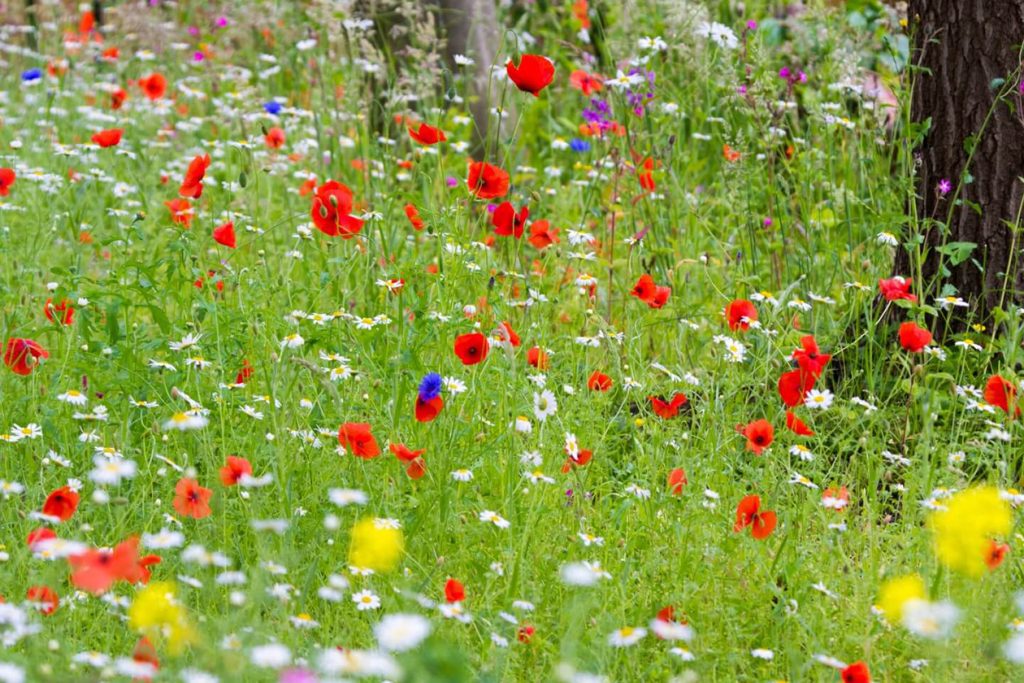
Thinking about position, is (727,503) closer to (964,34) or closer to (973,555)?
(973,555)

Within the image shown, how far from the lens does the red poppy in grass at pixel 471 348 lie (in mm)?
2566

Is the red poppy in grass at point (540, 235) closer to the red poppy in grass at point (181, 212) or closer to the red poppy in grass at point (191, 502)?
the red poppy in grass at point (181, 212)

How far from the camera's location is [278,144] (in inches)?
160

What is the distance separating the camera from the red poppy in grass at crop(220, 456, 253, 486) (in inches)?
87.4

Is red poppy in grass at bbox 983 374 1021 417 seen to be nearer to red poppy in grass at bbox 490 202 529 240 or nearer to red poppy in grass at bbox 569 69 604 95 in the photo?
red poppy in grass at bbox 490 202 529 240

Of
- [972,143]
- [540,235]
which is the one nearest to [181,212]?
[540,235]

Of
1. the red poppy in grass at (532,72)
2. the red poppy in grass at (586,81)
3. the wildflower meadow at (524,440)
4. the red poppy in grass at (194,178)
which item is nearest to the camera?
the wildflower meadow at (524,440)

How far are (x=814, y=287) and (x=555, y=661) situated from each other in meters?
2.13

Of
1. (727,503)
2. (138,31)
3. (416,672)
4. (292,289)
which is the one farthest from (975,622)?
(138,31)

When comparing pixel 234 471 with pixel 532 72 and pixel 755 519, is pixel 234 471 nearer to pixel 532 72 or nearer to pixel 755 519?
pixel 755 519

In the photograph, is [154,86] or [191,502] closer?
[191,502]

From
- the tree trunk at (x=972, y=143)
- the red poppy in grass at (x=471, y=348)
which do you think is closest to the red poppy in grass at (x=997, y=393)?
the tree trunk at (x=972, y=143)

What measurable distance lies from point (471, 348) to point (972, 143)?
5.36 feet

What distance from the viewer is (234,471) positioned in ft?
7.34
